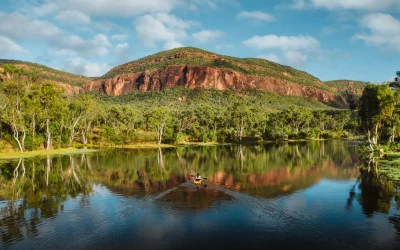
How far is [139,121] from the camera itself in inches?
4783

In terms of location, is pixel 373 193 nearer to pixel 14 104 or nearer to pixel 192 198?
pixel 192 198

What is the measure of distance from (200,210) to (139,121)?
100 meters

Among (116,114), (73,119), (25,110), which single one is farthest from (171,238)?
(116,114)

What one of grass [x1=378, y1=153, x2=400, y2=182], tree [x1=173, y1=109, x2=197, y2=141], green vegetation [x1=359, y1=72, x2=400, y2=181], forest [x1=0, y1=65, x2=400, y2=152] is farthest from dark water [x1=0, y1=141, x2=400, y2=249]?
tree [x1=173, y1=109, x2=197, y2=141]

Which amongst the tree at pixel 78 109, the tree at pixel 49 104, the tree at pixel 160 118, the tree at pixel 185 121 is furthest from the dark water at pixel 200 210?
the tree at pixel 185 121

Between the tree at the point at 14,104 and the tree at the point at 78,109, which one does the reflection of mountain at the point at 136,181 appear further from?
the tree at the point at 78,109

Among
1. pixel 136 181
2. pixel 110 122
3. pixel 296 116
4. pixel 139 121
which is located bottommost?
pixel 136 181

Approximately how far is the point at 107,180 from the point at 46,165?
17779mm

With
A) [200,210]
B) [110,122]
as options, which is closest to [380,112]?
[200,210]

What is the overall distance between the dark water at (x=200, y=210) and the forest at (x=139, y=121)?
24.4 metres

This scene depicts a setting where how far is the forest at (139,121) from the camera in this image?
→ 205ft

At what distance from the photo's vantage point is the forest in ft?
205

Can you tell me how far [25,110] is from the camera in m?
67.9

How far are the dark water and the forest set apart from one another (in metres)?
24.4
